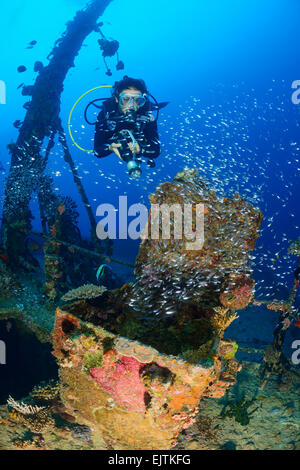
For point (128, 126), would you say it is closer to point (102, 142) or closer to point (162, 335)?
point (102, 142)

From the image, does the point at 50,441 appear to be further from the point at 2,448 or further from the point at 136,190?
the point at 136,190

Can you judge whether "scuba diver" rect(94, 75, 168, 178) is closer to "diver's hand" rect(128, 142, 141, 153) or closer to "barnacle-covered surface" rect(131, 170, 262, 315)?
"diver's hand" rect(128, 142, 141, 153)

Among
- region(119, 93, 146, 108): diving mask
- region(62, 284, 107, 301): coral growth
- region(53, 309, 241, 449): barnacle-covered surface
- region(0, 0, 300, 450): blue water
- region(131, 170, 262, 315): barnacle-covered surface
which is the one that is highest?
region(0, 0, 300, 450): blue water

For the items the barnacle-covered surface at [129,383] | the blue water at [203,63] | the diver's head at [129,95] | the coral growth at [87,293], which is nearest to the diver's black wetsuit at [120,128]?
the diver's head at [129,95]

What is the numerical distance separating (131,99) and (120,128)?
3.22 feet

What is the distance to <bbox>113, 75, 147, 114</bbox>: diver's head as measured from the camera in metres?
5.59

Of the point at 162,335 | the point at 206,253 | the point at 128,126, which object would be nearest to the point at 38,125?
the point at 128,126

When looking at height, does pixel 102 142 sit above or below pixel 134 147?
above

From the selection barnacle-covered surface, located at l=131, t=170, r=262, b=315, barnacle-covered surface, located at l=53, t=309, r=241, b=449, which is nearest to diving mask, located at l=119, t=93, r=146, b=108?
barnacle-covered surface, located at l=131, t=170, r=262, b=315

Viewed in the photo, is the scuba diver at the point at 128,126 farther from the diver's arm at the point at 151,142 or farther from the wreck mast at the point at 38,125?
the wreck mast at the point at 38,125

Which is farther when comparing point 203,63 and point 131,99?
point 203,63

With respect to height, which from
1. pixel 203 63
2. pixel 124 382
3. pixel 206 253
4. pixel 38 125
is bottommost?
pixel 124 382

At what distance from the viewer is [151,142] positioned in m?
5.60

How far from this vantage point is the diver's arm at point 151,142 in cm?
539
